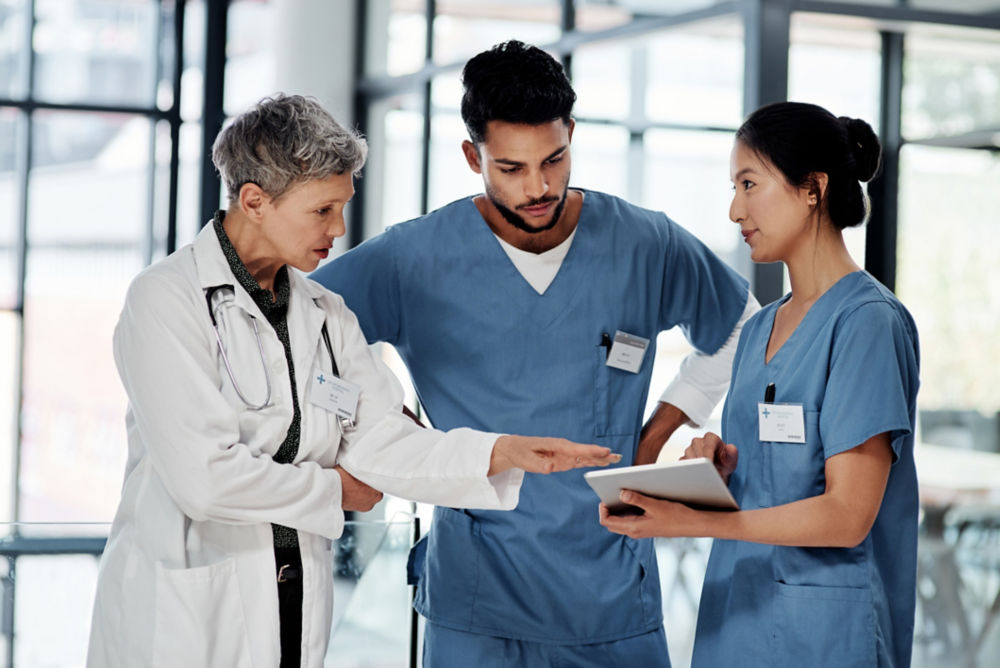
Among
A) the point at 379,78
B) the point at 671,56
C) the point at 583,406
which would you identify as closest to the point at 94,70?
the point at 379,78

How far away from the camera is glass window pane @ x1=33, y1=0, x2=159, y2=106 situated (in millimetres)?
5715

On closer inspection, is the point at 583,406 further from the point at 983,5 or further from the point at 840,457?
the point at 983,5

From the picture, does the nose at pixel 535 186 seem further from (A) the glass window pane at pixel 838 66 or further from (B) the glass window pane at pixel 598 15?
(B) the glass window pane at pixel 598 15

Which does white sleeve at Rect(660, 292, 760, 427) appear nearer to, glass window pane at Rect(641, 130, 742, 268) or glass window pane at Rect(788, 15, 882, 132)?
glass window pane at Rect(788, 15, 882, 132)

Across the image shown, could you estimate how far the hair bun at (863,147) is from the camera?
1693 millimetres

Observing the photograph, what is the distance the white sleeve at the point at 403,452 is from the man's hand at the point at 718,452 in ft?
0.94

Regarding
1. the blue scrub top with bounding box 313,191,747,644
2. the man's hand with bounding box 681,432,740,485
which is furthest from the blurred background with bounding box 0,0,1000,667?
the man's hand with bounding box 681,432,740,485

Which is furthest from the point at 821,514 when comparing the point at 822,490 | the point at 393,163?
the point at 393,163

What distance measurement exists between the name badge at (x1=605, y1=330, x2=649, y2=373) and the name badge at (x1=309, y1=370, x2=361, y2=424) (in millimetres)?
490

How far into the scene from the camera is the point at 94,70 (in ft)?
19.1

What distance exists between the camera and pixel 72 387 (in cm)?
584

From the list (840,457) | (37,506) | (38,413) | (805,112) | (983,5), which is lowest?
(37,506)

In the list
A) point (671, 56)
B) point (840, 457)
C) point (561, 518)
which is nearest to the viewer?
point (840, 457)

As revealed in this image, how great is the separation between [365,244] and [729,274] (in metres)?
0.69
